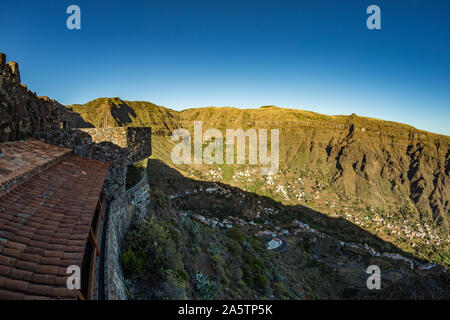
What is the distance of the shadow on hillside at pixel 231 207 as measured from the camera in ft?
212

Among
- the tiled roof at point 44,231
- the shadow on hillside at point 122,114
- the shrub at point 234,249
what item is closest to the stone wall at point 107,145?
the tiled roof at point 44,231

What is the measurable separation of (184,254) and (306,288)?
22510 mm

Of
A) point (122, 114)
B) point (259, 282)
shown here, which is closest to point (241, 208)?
point (259, 282)

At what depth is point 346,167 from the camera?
111000mm

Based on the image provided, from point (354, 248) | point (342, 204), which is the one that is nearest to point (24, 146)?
point (354, 248)

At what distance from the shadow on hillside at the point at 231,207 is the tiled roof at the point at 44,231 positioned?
5645 centimetres

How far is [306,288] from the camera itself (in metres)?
26.9

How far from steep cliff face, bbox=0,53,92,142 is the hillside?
70970 millimetres

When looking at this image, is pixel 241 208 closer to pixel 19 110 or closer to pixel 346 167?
pixel 19 110

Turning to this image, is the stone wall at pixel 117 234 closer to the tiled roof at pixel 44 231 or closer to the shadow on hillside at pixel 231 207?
the tiled roof at pixel 44 231

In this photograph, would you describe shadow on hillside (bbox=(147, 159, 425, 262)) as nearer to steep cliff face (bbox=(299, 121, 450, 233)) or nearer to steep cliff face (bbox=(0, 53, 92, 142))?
steep cliff face (bbox=(299, 121, 450, 233))
